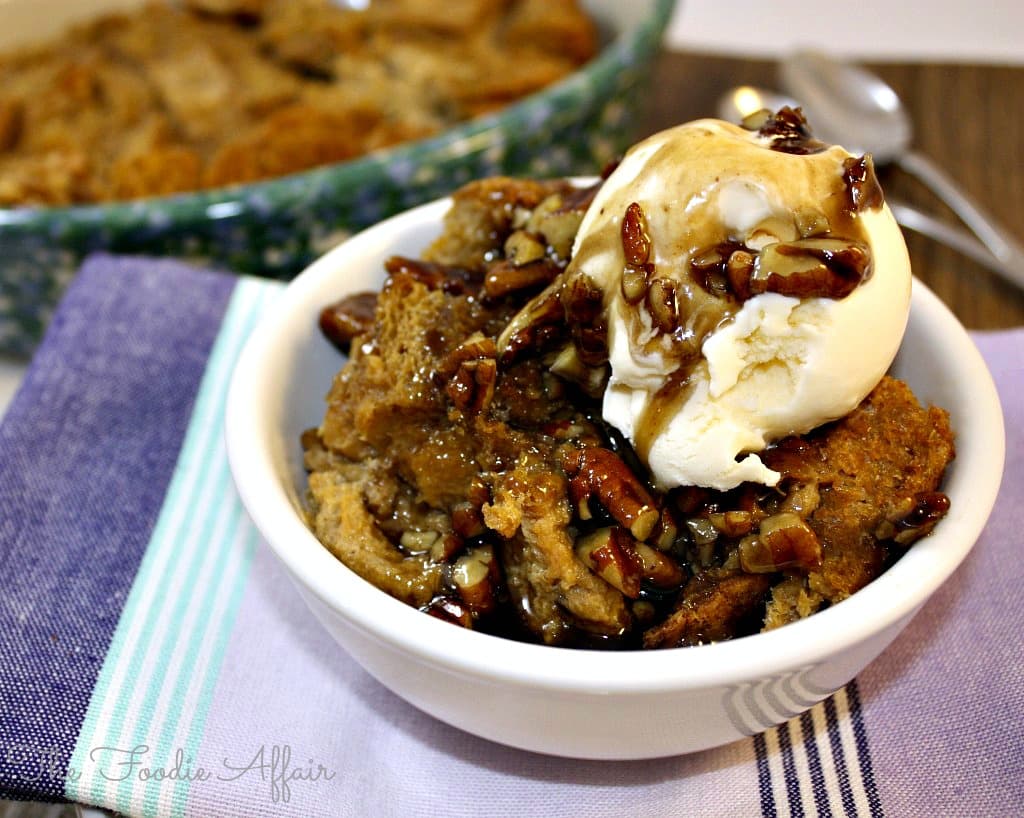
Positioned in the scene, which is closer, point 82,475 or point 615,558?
→ point 615,558

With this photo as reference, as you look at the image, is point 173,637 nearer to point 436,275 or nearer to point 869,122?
point 436,275

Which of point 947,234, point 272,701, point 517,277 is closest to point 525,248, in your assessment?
point 517,277

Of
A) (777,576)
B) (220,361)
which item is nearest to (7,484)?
(220,361)

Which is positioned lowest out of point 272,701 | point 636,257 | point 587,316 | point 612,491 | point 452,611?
point 272,701

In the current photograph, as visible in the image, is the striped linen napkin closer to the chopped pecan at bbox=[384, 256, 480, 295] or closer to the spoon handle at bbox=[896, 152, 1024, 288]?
the chopped pecan at bbox=[384, 256, 480, 295]

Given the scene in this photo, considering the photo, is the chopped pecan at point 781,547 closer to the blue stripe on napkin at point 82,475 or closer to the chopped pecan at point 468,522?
the chopped pecan at point 468,522

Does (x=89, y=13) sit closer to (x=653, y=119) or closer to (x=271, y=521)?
(x=653, y=119)

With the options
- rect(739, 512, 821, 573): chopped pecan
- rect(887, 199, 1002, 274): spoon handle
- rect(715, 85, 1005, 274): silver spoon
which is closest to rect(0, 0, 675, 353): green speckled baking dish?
rect(715, 85, 1005, 274): silver spoon

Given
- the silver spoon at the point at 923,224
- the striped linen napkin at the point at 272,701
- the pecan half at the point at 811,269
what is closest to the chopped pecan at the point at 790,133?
the pecan half at the point at 811,269
